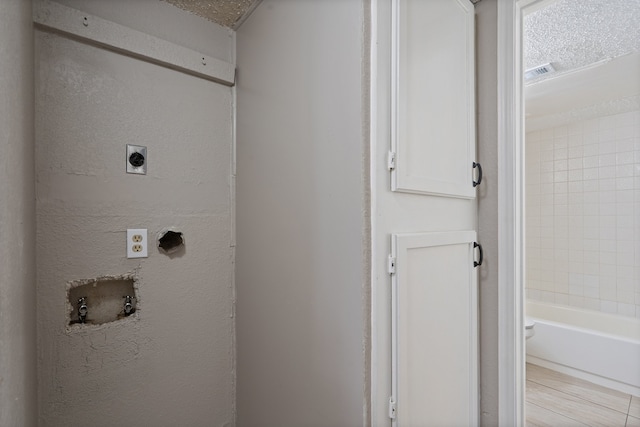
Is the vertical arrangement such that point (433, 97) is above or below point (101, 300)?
above

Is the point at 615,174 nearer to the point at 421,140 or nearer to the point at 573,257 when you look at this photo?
the point at 573,257

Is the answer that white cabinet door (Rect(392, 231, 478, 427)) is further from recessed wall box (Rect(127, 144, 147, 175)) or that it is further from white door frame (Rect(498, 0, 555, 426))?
recessed wall box (Rect(127, 144, 147, 175))

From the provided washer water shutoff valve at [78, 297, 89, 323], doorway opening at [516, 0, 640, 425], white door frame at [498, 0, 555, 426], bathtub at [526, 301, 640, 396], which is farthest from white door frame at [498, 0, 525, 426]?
bathtub at [526, 301, 640, 396]

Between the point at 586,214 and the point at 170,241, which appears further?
the point at 586,214

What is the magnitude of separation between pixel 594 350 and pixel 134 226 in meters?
3.23

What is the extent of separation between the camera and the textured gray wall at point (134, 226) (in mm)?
1061

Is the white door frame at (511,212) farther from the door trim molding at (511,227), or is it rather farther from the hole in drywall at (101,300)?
the hole in drywall at (101,300)

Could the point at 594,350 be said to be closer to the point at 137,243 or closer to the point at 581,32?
the point at 581,32

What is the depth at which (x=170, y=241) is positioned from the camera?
1.33 metres

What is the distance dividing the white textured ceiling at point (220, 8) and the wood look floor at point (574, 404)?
2714mm

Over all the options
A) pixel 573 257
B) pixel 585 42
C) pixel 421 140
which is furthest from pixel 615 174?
pixel 421 140

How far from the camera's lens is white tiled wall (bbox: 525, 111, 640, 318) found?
9.38 ft

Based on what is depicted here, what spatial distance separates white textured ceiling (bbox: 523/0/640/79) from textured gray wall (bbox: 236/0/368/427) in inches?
45.0

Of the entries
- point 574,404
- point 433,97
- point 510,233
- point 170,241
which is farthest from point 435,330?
point 574,404
